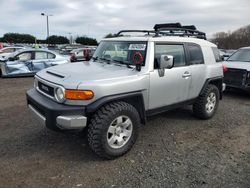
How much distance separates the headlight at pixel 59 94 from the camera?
3.21 m

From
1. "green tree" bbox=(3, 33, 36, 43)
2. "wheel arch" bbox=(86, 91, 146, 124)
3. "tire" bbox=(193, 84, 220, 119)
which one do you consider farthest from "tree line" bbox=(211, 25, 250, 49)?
"green tree" bbox=(3, 33, 36, 43)

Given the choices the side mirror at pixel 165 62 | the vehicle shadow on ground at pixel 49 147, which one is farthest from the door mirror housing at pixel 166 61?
the vehicle shadow on ground at pixel 49 147

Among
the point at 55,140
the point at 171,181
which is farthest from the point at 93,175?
the point at 55,140

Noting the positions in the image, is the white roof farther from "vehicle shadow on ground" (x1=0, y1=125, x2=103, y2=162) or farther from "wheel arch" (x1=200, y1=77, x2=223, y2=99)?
"vehicle shadow on ground" (x1=0, y1=125, x2=103, y2=162)

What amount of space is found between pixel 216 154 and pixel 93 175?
77.4 inches

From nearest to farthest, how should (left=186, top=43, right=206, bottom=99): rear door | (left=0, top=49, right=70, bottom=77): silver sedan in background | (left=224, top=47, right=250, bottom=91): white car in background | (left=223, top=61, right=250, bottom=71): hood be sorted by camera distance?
(left=186, top=43, right=206, bottom=99): rear door < (left=224, top=47, right=250, bottom=91): white car in background < (left=223, top=61, right=250, bottom=71): hood < (left=0, top=49, right=70, bottom=77): silver sedan in background

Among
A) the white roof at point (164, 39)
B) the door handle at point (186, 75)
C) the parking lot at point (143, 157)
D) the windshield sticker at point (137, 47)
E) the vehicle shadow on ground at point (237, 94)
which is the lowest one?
the parking lot at point (143, 157)

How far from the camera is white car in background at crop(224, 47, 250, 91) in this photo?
23.9 ft

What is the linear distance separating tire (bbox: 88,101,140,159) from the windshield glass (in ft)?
2.68

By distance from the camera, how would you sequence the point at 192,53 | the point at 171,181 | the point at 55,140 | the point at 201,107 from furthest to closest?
the point at 201,107
the point at 192,53
the point at 55,140
the point at 171,181

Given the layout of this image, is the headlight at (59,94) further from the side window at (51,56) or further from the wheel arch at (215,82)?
the side window at (51,56)

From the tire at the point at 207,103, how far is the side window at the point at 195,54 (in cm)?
66

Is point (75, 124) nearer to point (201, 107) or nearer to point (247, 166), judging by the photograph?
point (247, 166)

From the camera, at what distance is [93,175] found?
314cm
